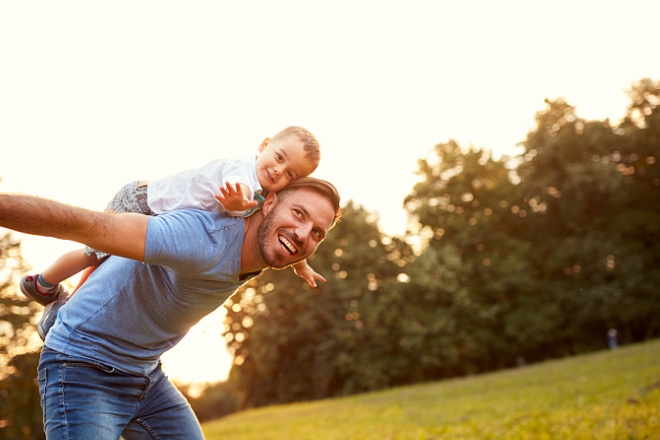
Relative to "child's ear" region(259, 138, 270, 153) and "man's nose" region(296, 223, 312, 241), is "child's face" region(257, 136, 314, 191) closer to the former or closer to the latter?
"child's ear" region(259, 138, 270, 153)

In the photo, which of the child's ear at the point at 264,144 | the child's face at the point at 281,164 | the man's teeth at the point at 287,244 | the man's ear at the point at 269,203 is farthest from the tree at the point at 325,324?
the man's teeth at the point at 287,244

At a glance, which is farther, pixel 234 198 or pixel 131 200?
pixel 131 200

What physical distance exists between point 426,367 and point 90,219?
3218 cm

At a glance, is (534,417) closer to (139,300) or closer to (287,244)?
(287,244)

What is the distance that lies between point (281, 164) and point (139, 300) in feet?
4.12

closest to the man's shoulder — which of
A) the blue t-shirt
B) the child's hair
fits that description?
the blue t-shirt

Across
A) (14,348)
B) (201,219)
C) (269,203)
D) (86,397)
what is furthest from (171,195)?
(14,348)

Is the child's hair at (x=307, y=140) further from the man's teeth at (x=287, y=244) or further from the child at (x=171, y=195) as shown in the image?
the man's teeth at (x=287, y=244)

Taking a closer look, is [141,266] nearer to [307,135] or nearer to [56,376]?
[56,376]

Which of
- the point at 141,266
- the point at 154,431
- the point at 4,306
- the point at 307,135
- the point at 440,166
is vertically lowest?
the point at 154,431

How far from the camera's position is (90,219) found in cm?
214

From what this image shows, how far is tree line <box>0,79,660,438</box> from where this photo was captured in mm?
32406

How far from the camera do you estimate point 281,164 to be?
3629 mm

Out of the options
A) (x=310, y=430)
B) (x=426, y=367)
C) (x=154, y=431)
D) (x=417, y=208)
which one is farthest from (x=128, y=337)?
(x=417, y=208)
